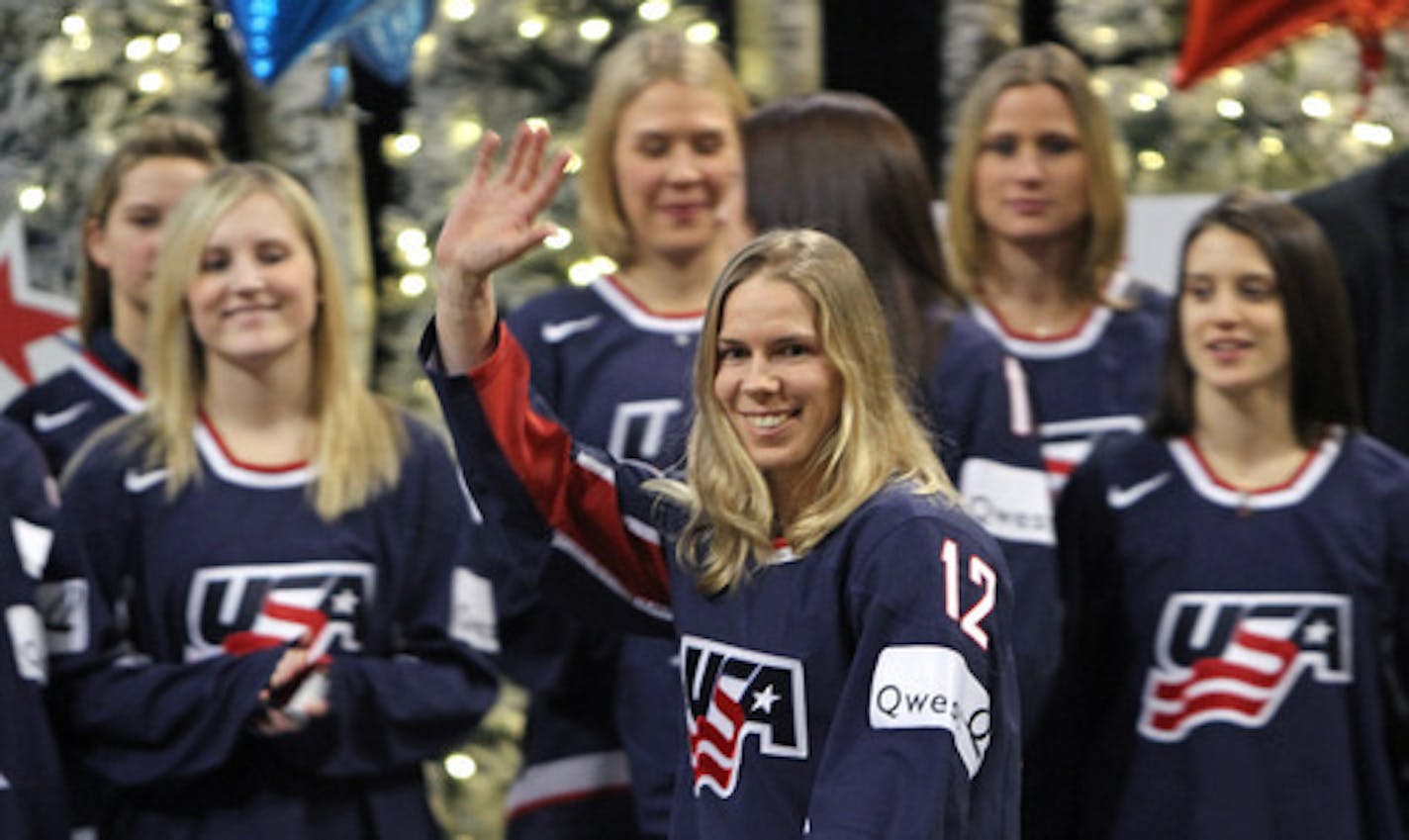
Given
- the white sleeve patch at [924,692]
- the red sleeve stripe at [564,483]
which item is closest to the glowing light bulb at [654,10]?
the red sleeve stripe at [564,483]

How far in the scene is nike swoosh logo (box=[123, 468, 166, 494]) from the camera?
4.98 m

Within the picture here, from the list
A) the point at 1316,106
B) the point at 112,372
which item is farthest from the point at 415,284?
the point at 1316,106

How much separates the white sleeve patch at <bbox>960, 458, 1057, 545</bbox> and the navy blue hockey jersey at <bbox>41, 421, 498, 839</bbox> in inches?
36.3

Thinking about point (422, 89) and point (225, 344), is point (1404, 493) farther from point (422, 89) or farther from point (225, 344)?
point (422, 89)

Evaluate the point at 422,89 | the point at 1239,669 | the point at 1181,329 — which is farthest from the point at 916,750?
the point at 422,89

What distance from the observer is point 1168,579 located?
4.82 m

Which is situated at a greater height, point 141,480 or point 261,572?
point 141,480

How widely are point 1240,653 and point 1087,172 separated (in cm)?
118

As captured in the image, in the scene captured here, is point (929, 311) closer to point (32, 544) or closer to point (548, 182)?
point (548, 182)

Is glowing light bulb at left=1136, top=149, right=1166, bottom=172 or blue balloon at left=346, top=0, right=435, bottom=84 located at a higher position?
blue balloon at left=346, top=0, right=435, bottom=84

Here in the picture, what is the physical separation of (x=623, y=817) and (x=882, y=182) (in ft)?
4.25

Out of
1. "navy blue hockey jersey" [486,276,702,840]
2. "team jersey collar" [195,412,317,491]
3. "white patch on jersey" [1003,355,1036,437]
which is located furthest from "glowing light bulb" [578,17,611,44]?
"white patch on jersey" [1003,355,1036,437]

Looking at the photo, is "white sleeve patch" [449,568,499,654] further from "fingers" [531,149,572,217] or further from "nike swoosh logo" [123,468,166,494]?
"fingers" [531,149,572,217]

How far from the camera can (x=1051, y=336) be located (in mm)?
5402
